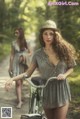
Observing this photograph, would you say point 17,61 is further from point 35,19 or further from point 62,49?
point 62,49

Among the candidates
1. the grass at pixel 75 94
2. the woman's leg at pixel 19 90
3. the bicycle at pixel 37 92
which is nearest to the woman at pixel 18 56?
the woman's leg at pixel 19 90

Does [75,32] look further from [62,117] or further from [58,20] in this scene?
[62,117]

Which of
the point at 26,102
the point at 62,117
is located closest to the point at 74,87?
the point at 26,102

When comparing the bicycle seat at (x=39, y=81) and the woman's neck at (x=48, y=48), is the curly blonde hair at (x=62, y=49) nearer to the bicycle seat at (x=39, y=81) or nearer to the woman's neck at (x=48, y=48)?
the woman's neck at (x=48, y=48)

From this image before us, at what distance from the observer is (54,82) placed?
79.8 inches

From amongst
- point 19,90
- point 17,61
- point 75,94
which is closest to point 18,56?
point 17,61

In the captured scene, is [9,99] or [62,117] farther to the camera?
[9,99]

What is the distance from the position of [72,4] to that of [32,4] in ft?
1.18

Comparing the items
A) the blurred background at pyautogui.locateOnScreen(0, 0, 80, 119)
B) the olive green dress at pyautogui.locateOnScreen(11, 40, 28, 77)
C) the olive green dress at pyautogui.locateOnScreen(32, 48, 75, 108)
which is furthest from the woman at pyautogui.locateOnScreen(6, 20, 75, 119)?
the olive green dress at pyautogui.locateOnScreen(11, 40, 28, 77)

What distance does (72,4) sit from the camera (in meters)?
3.22

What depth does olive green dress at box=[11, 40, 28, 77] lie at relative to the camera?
3307 millimetres

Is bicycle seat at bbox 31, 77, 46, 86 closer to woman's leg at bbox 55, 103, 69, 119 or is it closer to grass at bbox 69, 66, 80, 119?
woman's leg at bbox 55, 103, 69, 119

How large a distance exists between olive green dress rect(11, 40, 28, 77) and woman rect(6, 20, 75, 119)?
125 centimetres

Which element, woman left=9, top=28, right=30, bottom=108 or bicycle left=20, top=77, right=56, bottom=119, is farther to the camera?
woman left=9, top=28, right=30, bottom=108
